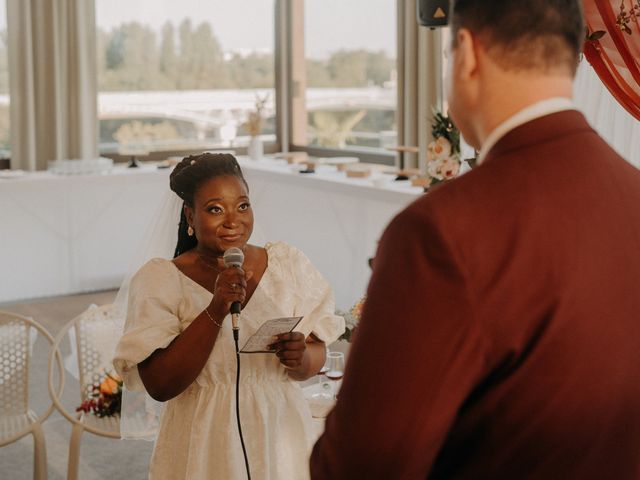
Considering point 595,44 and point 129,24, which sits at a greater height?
point 129,24

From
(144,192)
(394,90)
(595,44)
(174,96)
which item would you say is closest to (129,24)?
(174,96)

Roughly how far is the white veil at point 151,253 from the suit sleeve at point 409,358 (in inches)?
51.1

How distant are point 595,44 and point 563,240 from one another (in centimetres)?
217

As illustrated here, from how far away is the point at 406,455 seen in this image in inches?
36.9

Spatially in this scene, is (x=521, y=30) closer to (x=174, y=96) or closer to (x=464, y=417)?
(x=464, y=417)

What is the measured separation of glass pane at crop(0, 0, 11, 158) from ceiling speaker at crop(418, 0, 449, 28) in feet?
15.7

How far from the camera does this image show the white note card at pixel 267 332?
6.03ft

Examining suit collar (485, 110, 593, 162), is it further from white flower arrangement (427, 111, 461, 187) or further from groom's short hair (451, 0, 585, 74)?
white flower arrangement (427, 111, 461, 187)

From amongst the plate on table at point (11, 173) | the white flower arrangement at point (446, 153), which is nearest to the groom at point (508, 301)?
the white flower arrangement at point (446, 153)

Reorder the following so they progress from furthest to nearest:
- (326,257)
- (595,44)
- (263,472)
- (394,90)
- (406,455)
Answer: (394,90) → (326,257) → (595,44) → (263,472) → (406,455)

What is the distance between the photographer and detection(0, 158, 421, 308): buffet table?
630cm

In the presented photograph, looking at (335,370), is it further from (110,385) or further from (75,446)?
(75,446)

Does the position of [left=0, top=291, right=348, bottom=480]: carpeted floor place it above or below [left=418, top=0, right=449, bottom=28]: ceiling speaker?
below

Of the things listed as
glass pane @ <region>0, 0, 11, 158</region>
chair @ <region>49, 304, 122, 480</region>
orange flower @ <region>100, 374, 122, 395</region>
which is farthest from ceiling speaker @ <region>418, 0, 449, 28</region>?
glass pane @ <region>0, 0, 11, 158</region>
